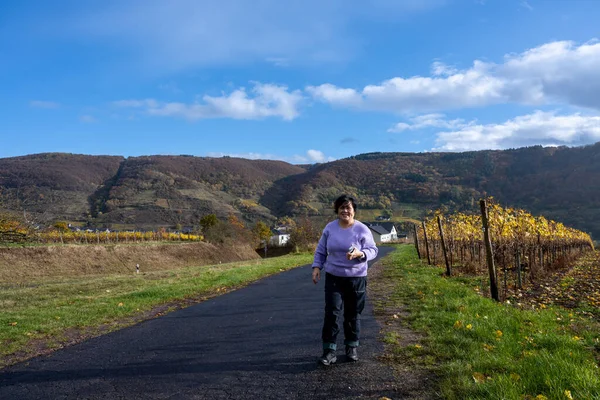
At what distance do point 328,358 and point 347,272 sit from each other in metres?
1.03

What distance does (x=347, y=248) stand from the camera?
525cm

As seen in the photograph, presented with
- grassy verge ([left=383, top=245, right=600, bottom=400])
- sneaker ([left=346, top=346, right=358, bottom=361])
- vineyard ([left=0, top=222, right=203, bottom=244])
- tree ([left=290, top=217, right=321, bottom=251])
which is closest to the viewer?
grassy verge ([left=383, top=245, right=600, bottom=400])

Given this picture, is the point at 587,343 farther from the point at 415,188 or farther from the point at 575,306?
the point at 415,188

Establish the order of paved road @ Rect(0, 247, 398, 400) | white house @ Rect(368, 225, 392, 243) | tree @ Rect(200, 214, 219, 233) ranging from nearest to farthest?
paved road @ Rect(0, 247, 398, 400) < tree @ Rect(200, 214, 219, 233) < white house @ Rect(368, 225, 392, 243)

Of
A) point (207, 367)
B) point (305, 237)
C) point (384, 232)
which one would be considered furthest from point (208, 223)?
point (384, 232)

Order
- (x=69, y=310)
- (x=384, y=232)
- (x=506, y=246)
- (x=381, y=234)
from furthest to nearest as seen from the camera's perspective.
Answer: (x=384, y=232) → (x=381, y=234) → (x=506, y=246) → (x=69, y=310)

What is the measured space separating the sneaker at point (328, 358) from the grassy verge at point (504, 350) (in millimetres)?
854

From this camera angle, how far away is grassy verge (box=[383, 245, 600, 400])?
376cm

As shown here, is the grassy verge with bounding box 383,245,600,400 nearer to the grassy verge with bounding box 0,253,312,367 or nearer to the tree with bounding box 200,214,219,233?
the grassy verge with bounding box 0,253,312,367

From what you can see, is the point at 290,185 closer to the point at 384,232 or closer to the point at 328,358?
the point at 384,232

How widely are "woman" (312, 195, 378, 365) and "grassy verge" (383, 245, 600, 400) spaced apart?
2.38ft

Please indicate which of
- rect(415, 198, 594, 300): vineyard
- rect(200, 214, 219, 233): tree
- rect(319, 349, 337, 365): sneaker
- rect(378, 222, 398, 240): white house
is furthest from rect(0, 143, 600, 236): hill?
rect(319, 349, 337, 365): sneaker

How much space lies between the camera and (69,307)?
1066cm

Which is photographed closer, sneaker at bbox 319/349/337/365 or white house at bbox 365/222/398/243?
sneaker at bbox 319/349/337/365
